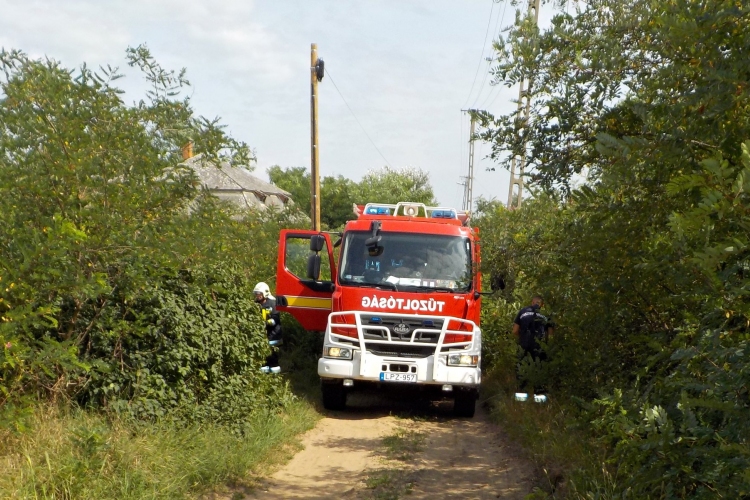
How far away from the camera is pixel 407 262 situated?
36.5 feet

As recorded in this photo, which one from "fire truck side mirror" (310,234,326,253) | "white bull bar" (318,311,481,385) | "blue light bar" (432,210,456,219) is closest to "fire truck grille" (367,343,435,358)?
"white bull bar" (318,311,481,385)

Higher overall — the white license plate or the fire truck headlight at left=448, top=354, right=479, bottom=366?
the fire truck headlight at left=448, top=354, right=479, bottom=366

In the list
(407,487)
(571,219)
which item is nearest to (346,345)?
(407,487)

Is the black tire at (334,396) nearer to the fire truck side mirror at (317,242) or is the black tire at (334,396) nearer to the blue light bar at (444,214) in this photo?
the fire truck side mirror at (317,242)

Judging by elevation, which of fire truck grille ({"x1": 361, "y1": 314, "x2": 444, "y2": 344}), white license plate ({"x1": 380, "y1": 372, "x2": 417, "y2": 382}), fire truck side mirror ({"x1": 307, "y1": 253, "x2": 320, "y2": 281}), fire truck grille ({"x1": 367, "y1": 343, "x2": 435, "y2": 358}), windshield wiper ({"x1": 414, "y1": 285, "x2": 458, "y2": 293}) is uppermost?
fire truck side mirror ({"x1": 307, "y1": 253, "x2": 320, "y2": 281})

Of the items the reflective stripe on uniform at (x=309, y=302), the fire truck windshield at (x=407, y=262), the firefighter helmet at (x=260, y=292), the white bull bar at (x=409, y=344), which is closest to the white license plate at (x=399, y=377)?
the white bull bar at (x=409, y=344)

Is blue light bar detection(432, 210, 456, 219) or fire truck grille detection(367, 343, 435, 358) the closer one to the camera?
fire truck grille detection(367, 343, 435, 358)

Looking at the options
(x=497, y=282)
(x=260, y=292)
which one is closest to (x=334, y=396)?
(x=260, y=292)

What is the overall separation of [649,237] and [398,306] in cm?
551

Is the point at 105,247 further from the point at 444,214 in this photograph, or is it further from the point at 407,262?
the point at 444,214

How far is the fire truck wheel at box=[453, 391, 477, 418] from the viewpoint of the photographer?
36.4 feet

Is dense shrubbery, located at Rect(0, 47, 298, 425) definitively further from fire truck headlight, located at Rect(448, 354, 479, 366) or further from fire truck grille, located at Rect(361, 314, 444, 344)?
fire truck headlight, located at Rect(448, 354, 479, 366)

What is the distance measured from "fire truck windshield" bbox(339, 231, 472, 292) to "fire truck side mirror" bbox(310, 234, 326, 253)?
0.33m

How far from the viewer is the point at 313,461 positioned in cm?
854
